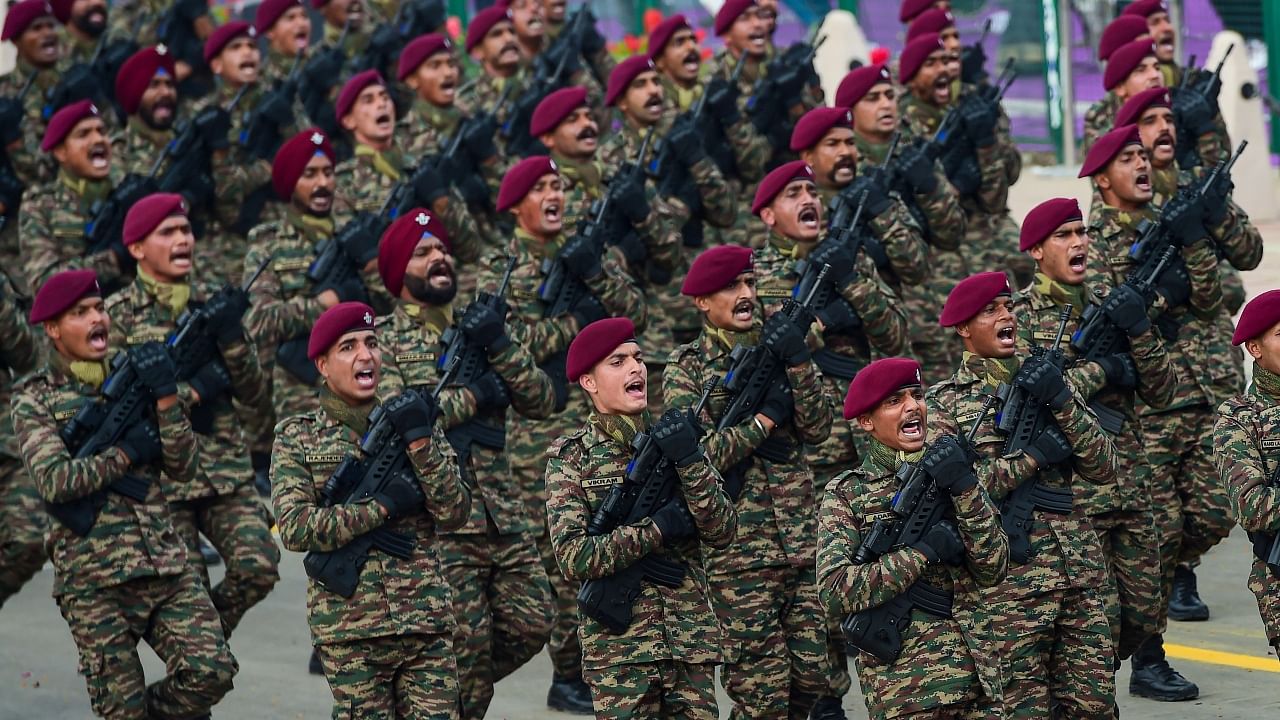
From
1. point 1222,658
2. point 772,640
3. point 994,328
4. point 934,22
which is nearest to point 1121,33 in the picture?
point 934,22

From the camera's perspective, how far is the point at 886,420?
8.22 meters

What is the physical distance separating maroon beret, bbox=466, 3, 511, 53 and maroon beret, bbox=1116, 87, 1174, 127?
4898 mm

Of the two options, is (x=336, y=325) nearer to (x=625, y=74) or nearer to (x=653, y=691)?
(x=653, y=691)

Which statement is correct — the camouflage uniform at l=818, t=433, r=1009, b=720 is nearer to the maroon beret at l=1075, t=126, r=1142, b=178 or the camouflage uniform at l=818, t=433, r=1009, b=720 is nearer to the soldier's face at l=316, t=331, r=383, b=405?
the soldier's face at l=316, t=331, r=383, b=405

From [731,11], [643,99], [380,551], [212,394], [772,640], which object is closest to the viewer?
[380,551]

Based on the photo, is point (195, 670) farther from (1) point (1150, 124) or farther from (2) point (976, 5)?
(2) point (976, 5)

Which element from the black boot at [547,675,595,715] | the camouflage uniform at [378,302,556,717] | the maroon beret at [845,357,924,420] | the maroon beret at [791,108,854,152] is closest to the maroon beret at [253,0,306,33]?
the maroon beret at [791,108,854,152]

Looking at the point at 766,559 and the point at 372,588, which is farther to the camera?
the point at 766,559

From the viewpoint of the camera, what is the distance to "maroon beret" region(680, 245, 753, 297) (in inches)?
377

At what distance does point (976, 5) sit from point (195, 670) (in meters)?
13.5

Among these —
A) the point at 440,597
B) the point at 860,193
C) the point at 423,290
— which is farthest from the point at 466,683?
the point at 860,193

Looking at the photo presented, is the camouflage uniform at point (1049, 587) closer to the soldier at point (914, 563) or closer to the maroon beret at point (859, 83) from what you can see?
the soldier at point (914, 563)

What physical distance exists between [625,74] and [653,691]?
18.2 ft

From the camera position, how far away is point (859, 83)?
1255 cm
